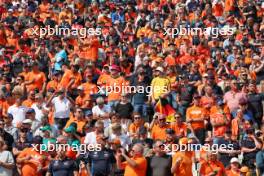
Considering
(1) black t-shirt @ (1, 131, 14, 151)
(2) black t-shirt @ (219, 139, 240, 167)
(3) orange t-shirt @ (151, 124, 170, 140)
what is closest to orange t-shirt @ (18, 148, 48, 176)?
(1) black t-shirt @ (1, 131, 14, 151)

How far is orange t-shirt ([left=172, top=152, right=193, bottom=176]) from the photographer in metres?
20.5

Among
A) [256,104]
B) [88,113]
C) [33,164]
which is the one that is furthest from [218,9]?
[33,164]

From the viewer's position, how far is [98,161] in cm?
2109

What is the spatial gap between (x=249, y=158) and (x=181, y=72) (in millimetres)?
5098

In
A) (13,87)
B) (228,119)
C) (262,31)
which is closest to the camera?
(228,119)

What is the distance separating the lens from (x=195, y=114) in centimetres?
2377

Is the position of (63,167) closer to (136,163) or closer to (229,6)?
(136,163)

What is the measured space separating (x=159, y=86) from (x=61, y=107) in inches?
96.3

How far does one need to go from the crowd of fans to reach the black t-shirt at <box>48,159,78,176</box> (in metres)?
0.02

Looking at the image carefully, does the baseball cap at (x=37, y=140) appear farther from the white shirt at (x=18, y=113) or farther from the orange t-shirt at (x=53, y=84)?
the orange t-shirt at (x=53, y=84)

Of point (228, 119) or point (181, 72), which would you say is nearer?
point (228, 119)

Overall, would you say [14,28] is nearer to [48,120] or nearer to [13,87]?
[13,87]

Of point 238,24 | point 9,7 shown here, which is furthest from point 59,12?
point 238,24

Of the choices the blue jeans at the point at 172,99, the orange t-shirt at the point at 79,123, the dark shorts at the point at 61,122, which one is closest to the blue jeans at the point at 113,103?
the dark shorts at the point at 61,122
